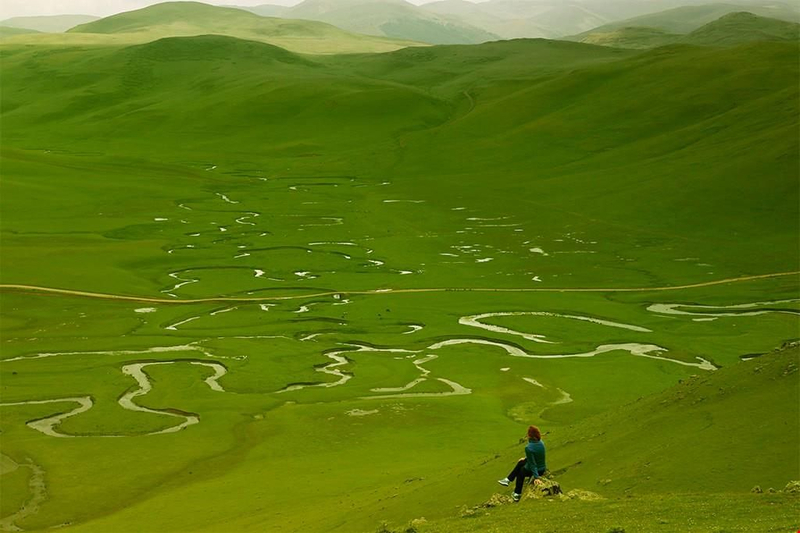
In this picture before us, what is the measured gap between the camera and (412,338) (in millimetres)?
76875

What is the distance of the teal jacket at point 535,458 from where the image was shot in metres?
27.4

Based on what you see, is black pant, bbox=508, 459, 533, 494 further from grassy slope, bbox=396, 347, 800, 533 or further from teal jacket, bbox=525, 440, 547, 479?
grassy slope, bbox=396, 347, 800, 533

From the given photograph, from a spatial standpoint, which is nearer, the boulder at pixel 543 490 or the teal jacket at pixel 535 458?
the boulder at pixel 543 490

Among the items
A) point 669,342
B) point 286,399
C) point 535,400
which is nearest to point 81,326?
point 286,399

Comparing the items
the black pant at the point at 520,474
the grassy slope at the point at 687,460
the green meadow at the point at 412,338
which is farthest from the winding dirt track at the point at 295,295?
the black pant at the point at 520,474

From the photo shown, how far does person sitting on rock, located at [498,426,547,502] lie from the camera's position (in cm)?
2742

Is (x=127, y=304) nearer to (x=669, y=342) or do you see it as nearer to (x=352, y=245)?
(x=352, y=245)

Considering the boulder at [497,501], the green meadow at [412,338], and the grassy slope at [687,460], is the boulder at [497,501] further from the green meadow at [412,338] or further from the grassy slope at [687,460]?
the grassy slope at [687,460]

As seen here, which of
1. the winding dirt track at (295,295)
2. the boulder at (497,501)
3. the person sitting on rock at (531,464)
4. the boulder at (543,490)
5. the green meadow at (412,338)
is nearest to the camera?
the boulder at (543,490)

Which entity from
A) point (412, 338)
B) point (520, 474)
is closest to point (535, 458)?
point (520, 474)

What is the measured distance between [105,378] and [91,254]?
4908 centimetres

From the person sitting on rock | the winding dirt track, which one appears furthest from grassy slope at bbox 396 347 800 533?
the winding dirt track

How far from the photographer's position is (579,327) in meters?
81.6

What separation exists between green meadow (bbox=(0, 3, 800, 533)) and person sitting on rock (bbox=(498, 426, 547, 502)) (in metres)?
1.29
